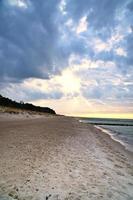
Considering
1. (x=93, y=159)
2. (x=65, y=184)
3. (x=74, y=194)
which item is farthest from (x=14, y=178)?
(x=93, y=159)

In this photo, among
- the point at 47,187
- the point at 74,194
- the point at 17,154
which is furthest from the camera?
the point at 17,154

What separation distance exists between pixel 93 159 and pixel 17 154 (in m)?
4.04

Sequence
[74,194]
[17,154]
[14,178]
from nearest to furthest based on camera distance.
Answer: [74,194], [14,178], [17,154]

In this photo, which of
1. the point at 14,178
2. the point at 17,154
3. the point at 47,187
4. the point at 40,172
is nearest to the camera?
the point at 47,187

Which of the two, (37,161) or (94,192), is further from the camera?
(37,161)

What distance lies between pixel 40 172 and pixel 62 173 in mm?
869

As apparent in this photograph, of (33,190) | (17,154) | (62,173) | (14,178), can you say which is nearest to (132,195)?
(62,173)

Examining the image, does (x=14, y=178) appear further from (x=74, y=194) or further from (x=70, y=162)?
(x=70, y=162)

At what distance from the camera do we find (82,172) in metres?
7.83

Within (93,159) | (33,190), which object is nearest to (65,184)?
(33,190)

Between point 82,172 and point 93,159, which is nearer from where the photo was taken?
point 82,172

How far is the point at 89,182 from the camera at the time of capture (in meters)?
6.82

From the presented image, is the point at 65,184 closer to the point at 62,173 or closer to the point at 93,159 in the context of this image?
the point at 62,173

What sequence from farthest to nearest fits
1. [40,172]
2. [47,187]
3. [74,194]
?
[40,172]
[47,187]
[74,194]
